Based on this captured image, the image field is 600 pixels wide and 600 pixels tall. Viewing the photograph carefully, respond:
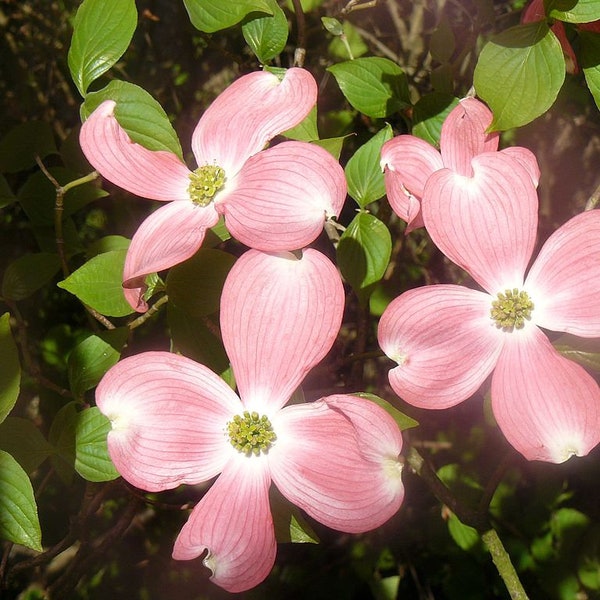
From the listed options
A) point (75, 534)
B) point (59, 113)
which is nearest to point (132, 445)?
point (75, 534)

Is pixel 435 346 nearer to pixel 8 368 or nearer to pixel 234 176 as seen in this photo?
pixel 234 176

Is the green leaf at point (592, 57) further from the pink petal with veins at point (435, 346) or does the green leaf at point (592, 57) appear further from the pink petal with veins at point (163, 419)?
the pink petal with veins at point (163, 419)

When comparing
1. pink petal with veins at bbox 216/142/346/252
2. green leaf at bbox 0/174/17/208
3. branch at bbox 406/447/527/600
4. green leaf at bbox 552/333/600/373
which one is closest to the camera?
pink petal with veins at bbox 216/142/346/252

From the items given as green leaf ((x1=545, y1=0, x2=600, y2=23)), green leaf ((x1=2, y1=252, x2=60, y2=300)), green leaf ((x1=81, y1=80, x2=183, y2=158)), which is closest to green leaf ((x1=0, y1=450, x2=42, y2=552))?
green leaf ((x1=2, y1=252, x2=60, y2=300))

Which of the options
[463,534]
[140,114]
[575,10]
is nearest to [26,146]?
[140,114]

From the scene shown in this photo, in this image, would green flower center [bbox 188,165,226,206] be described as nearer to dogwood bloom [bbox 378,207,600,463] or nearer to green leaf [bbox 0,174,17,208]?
dogwood bloom [bbox 378,207,600,463]
